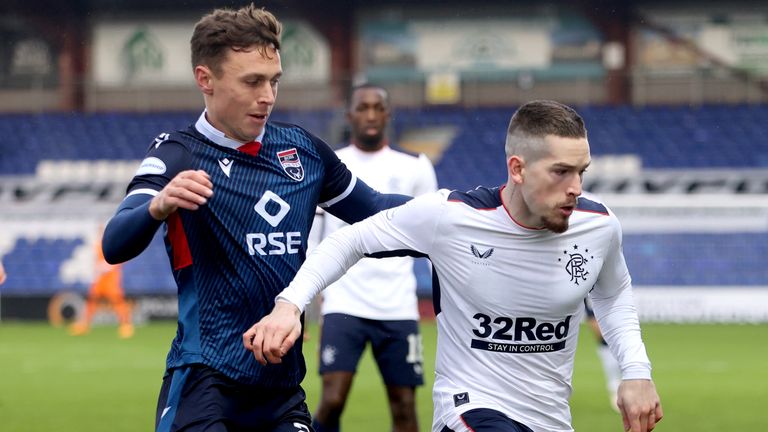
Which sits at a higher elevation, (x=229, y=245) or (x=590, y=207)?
(x=590, y=207)

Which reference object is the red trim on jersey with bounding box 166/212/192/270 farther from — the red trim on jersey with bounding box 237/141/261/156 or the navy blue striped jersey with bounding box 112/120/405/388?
the red trim on jersey with bounding box 237/141/261/156

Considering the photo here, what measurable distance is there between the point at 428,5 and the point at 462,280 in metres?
25.0

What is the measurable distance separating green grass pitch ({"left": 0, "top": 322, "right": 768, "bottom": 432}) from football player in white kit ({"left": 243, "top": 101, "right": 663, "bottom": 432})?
540 cm

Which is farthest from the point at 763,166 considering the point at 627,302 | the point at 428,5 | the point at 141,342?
the point at 627,302

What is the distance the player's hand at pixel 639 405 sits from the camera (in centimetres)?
402

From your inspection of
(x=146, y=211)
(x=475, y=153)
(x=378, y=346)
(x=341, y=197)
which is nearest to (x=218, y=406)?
(x=146, y=211)

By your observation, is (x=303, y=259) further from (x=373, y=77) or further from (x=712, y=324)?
(x=373, y=77)

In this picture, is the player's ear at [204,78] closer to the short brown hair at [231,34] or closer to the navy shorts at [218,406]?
the short brown hair at [231,34]

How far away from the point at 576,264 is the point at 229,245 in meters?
1.21

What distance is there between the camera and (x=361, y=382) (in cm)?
1385

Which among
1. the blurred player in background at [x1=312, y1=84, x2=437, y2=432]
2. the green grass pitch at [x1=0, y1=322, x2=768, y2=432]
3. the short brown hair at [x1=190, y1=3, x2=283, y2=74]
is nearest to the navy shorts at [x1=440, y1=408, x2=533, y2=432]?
the short brown hair at [x1=190, y1=3, x2=283, y2=74]

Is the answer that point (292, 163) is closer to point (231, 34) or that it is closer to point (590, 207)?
point (231, 34)

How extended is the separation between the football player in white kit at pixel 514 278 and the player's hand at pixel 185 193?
22.4 inches

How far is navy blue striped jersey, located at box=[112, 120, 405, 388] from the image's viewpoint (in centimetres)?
414
